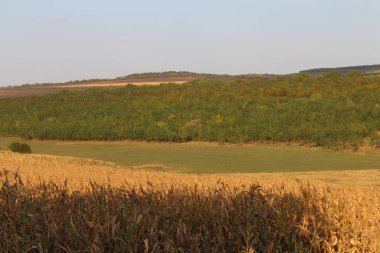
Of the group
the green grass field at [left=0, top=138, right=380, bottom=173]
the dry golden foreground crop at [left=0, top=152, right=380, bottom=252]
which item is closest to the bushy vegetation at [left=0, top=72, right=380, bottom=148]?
the green grass field at [left=0, top=138, right=380, bottom=173]

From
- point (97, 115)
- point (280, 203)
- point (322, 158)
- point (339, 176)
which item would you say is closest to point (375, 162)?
point (322, 158)

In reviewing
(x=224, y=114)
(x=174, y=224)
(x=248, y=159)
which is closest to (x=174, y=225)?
(x=174, y=224)

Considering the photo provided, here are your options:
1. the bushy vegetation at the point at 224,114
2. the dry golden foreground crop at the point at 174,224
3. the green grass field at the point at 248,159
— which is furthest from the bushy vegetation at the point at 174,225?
the bushy vegetation at the point at 224,114

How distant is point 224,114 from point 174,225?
47.7 metres

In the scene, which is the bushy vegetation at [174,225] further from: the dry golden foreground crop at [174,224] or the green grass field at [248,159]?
the green grass field at [248,159]

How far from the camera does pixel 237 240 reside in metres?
3.82

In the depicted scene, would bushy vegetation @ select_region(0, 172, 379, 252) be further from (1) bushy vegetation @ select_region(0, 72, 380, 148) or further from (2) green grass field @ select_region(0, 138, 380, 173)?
(1) bushy vegetation @ select_region(0, 72, 380, 148)

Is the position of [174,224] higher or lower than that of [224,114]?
higher

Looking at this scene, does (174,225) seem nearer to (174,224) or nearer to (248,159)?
(174,224)

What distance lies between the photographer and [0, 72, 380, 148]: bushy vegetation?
41719 mm

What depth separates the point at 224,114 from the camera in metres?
51.6

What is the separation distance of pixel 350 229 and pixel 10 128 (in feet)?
176

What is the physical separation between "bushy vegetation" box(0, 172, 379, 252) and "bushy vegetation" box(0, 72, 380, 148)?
3256cm

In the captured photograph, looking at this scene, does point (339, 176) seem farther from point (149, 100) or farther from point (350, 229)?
point (149, 100)
